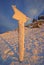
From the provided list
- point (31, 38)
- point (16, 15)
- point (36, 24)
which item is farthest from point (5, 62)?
point (36, 24)

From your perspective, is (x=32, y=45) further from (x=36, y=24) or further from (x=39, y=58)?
(x=36, y=24)

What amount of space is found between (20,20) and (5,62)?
67 cm

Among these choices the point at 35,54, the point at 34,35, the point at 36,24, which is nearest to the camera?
the point at 35,54

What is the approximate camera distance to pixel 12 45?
3.54 metres

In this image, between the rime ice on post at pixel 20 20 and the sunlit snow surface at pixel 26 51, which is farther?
the sunlit snow surface at pixel 26 51

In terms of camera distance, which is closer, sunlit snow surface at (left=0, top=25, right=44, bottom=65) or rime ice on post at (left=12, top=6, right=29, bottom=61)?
rime ice on post at (left=12, top=6, right=29, bottom=61)

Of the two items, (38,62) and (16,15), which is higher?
Result: (16,15)

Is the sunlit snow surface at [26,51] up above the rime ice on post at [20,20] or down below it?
below

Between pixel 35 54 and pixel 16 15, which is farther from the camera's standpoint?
pixel 35 54

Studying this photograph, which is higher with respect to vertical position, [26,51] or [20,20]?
[20,20]

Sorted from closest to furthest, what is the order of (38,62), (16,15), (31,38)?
(16,15) → (38,62) → (31,38)

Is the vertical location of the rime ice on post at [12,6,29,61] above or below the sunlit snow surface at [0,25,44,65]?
above

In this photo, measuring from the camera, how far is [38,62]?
2805mm

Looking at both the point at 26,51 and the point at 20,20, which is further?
the point at 26,51
